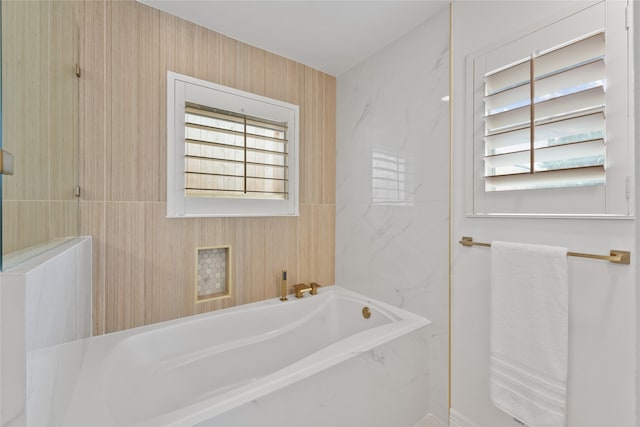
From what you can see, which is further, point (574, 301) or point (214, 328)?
point (214, 328)

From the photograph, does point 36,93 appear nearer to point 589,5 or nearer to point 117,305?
point 117,305

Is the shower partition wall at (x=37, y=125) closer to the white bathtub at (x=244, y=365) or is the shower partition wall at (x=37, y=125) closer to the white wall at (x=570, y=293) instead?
the white bathtub at (x=244, y=365)

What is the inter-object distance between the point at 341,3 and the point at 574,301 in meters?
1.86

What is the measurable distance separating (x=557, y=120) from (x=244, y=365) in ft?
6.89

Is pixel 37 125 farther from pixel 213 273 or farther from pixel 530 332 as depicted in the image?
pixel 530 332

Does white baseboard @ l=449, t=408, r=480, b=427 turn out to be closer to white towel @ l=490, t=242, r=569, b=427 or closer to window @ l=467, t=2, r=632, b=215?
white towel @ l=490, t=242, r=569, b=427

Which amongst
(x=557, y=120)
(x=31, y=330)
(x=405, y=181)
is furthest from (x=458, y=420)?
(x=31, y=330)

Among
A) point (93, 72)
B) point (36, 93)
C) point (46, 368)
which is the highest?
point (93, 72)

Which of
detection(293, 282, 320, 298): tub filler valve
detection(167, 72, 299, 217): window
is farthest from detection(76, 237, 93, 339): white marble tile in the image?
detection(293, 282, 320, 298): tub filler valve

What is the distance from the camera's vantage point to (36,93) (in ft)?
2.52

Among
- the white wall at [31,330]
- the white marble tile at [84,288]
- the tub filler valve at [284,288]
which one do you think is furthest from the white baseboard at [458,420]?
the white marble tile at [84,288]

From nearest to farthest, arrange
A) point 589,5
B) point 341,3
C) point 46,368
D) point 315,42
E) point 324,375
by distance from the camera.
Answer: point 46,368 → point 589,5 → point 324,375 → point 341,3 → point 315,42

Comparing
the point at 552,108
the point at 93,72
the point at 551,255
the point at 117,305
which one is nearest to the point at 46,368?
the point at 117,305

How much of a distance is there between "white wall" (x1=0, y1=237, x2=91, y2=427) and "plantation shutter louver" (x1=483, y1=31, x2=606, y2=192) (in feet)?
5.60
